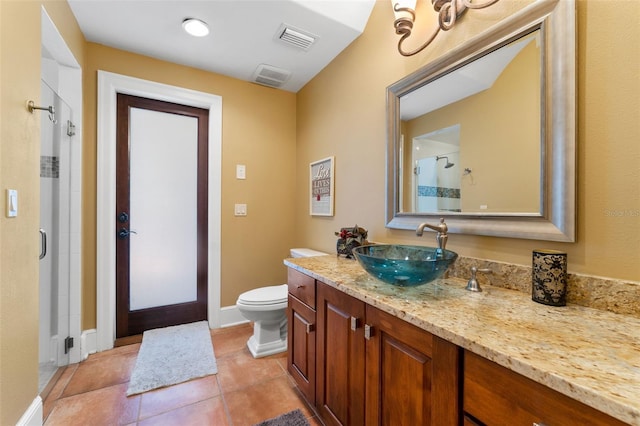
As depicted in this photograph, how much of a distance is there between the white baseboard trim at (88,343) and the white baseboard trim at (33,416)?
0.72 meters

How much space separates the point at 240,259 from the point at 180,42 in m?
1.90

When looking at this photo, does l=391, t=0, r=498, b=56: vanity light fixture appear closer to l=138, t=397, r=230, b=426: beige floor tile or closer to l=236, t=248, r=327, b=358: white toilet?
l=236, t=248, r=327, b=358: white toilet

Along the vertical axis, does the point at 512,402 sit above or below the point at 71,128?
below

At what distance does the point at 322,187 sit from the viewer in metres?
2.46

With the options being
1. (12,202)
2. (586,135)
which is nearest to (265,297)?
(12,202)

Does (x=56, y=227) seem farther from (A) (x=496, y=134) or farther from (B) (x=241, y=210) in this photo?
(A) (x=496, y=134)

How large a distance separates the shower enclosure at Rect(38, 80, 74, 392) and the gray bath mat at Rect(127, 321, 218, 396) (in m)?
0.52

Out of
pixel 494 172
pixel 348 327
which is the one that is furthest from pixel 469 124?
pixel 348 327

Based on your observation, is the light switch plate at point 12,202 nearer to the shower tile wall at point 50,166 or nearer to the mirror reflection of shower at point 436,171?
the shower tile wall at point 50,166

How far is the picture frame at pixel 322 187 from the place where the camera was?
2.32 m

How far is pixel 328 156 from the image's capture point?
2.39 m

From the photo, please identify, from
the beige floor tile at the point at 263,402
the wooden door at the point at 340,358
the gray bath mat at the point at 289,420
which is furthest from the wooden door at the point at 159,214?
the wooden door at the point at 340,358

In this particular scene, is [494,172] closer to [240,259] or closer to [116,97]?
[240,259]

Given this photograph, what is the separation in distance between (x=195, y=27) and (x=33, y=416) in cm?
242
